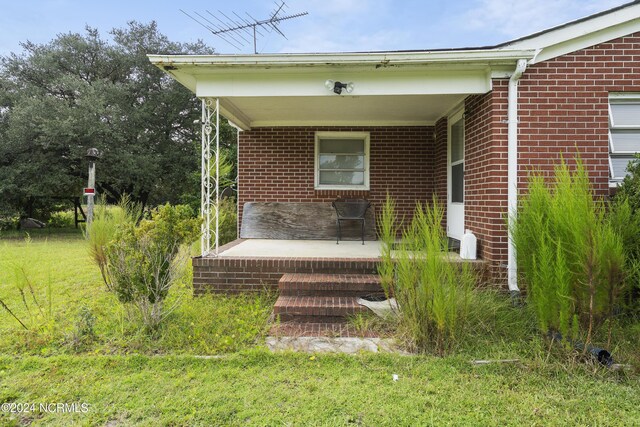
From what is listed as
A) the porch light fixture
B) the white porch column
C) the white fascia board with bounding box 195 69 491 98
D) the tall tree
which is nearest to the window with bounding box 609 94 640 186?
the white porch column

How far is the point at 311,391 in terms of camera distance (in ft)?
8.64

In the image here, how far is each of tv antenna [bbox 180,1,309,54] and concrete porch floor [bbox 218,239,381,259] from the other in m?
3.20

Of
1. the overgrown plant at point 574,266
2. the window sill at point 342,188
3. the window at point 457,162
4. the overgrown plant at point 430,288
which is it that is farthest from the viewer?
the window sill at point 342,188

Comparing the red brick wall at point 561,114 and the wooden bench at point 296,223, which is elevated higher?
the red brick wall at point 561,114

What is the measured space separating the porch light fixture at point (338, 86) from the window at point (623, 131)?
3.11 metres

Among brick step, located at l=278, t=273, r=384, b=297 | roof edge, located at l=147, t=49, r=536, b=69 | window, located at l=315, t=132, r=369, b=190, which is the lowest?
brick step, located at l=278, t=273, r=384, b=297

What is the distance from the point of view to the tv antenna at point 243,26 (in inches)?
238

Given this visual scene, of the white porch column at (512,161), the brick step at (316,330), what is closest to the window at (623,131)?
the white porch column at (512,161)

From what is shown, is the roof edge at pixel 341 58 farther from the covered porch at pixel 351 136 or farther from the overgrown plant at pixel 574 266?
the overgrown plant at pixel 574 266

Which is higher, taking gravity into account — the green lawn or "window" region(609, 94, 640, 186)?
"window" region(609, 94, 640, 186)

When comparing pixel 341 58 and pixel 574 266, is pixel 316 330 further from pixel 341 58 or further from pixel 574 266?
pixel 341 58

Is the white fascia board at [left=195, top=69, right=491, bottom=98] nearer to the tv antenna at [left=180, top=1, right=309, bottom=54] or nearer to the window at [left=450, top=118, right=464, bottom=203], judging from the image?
the window at [left=450, top=118, right=464, bottom=203]

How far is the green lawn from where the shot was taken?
2361mm

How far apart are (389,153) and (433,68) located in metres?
2.88
